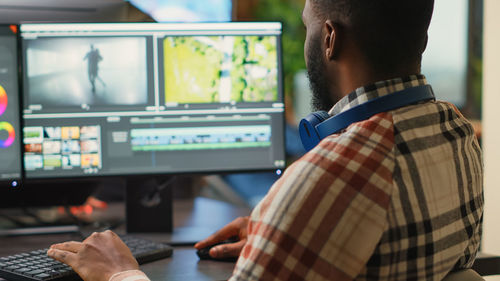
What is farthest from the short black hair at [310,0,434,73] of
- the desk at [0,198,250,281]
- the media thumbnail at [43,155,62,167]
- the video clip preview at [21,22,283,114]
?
the media thumbnail at [43,155,62,167]

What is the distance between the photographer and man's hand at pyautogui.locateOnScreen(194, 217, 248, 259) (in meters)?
1.23

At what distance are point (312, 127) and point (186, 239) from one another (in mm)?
558

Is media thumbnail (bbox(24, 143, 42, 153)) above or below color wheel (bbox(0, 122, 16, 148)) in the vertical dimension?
below

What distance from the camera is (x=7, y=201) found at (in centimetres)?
164

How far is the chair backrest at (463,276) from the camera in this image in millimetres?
906

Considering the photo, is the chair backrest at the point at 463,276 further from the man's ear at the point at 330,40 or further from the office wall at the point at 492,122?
the office wall at the point at 492,122

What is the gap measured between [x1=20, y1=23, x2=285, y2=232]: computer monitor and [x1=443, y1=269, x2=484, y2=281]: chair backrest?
72cm

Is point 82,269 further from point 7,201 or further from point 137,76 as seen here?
point 7,201

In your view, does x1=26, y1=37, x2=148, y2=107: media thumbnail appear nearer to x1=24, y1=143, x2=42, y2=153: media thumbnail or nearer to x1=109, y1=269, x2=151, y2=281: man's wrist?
x1=24, y1=143, x2=42, y2=153: media thumbnail

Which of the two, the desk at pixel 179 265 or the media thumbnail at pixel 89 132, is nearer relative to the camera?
the desk at pixel 179 265

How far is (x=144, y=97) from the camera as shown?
1.49 meters

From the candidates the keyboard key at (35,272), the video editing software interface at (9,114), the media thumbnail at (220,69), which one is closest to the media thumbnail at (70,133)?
the video editing software interface at (9,114)

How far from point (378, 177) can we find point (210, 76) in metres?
0.80

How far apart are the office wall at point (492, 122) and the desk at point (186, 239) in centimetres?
143
